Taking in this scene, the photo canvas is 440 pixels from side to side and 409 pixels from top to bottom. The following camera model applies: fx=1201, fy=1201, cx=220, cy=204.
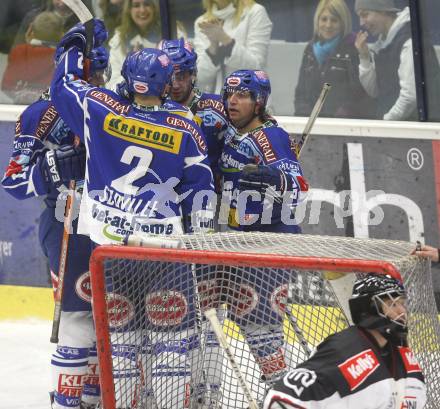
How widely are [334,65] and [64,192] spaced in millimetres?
2244

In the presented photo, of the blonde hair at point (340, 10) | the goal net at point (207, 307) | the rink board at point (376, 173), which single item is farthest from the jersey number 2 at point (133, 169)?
the blonde hair at point (340, 10)

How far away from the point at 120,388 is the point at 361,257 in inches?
37.6

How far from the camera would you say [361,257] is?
3504 mm

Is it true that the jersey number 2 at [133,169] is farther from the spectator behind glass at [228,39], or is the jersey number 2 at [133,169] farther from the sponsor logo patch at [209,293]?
the spectator behind glass at [228,39]

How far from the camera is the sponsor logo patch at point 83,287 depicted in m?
4.41

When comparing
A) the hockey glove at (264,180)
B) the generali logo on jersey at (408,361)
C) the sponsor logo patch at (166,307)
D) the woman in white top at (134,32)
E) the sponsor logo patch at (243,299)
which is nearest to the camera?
the generali logo on jersey at (408,361)

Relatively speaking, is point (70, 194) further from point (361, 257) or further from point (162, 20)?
point (162, 20)

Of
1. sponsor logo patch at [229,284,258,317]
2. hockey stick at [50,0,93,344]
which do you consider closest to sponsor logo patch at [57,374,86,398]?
hockey stick at [50,0,93,344]

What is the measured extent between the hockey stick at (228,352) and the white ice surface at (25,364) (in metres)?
1.51

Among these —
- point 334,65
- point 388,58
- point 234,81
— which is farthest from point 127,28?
point 234,81

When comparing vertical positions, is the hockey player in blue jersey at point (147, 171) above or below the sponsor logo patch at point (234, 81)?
below

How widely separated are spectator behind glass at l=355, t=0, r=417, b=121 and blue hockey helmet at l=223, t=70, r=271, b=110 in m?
1.66

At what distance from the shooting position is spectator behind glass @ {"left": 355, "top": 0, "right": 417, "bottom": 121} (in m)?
6.05

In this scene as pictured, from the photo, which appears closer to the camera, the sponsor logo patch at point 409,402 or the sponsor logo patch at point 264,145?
the sponsor logo patch at point 409,402
